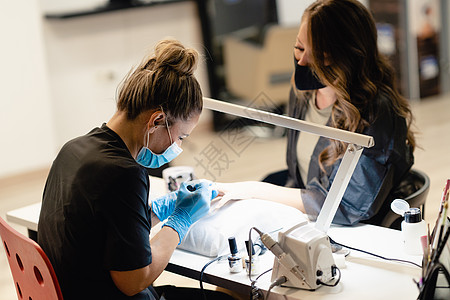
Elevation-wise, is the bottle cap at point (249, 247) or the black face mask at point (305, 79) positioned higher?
the black face mask at point (305, 79)

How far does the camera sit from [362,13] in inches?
77.9

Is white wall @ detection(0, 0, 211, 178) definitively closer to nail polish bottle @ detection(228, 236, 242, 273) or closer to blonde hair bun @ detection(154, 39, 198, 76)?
blonde hair bun @ detection(154, 39, 198, 76)

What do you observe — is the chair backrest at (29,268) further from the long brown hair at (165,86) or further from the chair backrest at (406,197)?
the chair backrest at (406,197)

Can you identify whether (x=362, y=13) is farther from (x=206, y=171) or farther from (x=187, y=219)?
(x=187, y=219)

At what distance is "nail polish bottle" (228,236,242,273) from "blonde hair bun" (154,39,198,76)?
440mm

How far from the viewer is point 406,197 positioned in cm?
201

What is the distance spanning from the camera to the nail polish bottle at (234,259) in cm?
158

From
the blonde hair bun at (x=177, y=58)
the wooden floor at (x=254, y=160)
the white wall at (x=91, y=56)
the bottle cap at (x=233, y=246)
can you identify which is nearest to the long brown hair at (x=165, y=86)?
the blonde hair bun at (x=177, y=58)

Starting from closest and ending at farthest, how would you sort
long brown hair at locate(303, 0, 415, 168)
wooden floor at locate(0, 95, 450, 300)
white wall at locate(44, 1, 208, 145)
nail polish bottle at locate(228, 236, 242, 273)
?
nail polish bottle at locate(228, 236, 242, 273) → long brown hair at locate(303, 0, 415, 168) → wooden floor at locate(0, 95, 450, 300) → white wall at locate(44, 1, 208, 145)

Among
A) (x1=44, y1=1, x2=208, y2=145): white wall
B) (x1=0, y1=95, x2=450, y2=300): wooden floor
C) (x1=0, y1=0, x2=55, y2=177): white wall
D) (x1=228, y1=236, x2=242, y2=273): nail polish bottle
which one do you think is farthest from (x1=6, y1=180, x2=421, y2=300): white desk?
(x1=44, y1=1, x2=208, y2=145): white wall

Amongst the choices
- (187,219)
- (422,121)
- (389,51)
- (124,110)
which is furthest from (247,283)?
(389,51)

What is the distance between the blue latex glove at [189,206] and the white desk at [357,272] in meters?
0.12

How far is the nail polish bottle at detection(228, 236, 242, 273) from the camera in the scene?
5.17 feet

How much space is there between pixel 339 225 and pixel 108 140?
0.75m
